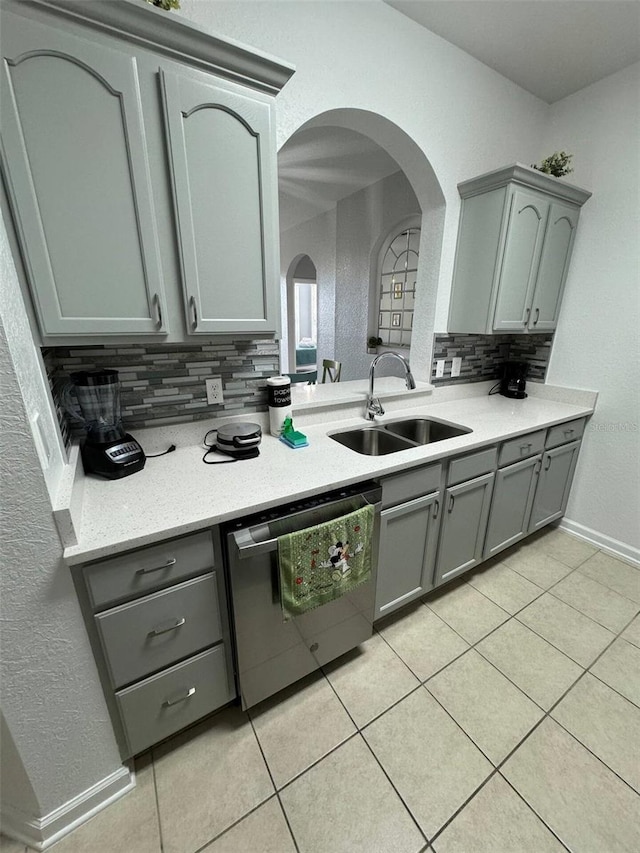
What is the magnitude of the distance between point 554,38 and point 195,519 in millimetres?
2810

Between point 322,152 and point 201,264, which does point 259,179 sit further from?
point 322,152

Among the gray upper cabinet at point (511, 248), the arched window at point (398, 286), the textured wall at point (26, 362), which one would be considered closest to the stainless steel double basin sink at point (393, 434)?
the gray upper cabinet at point (511, 248)

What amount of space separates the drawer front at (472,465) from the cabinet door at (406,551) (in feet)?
0.42

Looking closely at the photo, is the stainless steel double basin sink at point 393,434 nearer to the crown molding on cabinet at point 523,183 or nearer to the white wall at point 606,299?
the white wall at point 606,299

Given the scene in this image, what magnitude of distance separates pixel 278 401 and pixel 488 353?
1.79 m

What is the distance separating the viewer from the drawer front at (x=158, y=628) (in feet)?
3.31

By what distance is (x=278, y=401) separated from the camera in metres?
1.64

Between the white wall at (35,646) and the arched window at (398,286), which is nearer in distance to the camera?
the white wall at (35,646)

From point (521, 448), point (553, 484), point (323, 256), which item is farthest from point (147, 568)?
point (323, 256)

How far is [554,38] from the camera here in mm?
1762

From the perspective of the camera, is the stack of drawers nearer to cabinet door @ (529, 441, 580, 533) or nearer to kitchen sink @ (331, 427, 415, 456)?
kitchen sink @ (331, 427, 415, 456)

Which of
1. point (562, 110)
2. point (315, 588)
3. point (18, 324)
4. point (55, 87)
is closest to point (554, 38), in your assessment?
point (562, 110)

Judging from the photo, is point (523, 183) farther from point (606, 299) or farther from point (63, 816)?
point (63, 816)

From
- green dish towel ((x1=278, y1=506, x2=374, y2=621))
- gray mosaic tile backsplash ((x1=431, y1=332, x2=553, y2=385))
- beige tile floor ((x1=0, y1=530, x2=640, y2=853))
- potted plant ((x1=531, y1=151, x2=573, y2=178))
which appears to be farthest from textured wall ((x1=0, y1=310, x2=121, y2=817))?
potted plant ((x1=531, y1=151, x2=573, y2=178))
